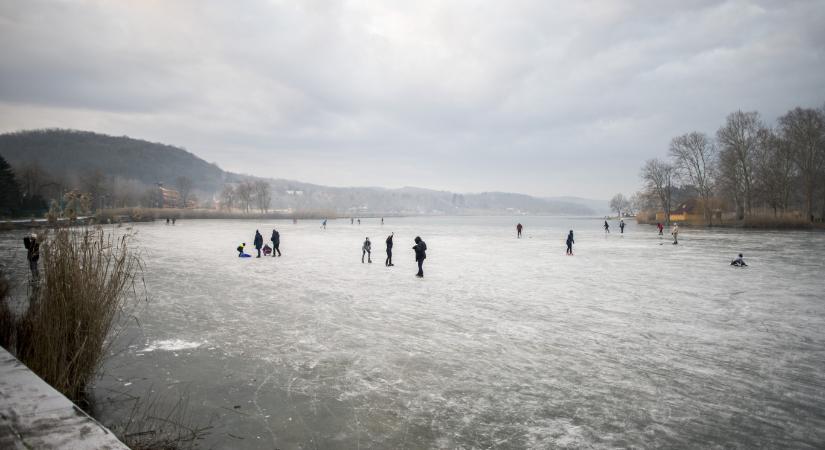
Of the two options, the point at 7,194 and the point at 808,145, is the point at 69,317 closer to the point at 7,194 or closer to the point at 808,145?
the point at 808,145

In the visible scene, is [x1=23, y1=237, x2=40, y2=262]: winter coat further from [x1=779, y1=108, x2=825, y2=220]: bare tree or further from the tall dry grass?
[x1=779, y1=108, x2=825, y2=220]: bare tree

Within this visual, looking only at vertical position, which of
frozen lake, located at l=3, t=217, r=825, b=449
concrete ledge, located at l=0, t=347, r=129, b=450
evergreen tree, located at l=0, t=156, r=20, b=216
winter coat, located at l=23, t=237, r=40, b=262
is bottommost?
frozen lake, located at l=3, t=217, r=825, b=449

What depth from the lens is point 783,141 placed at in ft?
163

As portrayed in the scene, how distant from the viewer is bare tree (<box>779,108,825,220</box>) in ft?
152

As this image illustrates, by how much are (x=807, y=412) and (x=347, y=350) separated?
19.2 feet

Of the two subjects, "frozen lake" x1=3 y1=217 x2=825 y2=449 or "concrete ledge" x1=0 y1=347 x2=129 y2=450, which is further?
"frozen lake" x1=3 y1=217 x2=825 y2=449

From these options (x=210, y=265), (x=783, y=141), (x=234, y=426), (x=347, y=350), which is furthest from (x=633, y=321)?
(x=783, y=141)

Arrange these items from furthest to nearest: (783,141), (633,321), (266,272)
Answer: (783,141) < (266,272) < (633,321)

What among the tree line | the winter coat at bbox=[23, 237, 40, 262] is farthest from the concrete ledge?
the tree line

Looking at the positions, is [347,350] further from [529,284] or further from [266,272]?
[266,272]

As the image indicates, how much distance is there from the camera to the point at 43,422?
240cm

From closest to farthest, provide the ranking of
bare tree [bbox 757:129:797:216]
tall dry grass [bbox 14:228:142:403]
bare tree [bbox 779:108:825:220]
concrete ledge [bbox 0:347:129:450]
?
concrete ledge [bbox 0:347:129:450] → tall dry grass [bbox 14:228:142:403] → bare tree [bbox 779:108:825:220] → bare tree [bbox 757:129:797:216]

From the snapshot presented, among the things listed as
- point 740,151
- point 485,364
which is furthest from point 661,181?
point 485,364

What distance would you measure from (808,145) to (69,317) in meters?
67.4
